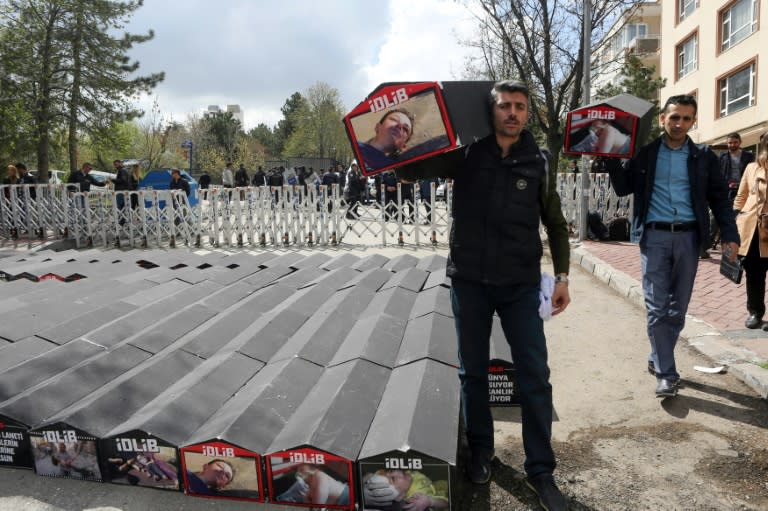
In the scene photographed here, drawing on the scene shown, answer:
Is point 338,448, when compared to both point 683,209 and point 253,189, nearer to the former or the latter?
point 683,209

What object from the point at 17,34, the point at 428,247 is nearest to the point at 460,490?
the point at 428,247

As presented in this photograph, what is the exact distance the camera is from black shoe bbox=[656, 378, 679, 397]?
3889 mm

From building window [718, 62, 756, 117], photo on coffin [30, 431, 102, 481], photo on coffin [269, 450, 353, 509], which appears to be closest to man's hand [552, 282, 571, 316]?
photo on coffin [269, 450, 353, 509]

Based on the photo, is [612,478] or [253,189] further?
[253,189]

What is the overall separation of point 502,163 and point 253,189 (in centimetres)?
1122

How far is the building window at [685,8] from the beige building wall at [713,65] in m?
0.16

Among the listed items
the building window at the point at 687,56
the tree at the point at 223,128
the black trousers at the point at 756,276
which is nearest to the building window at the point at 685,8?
the building window at the point at 687,56

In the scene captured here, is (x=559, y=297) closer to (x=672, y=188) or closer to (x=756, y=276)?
(x=672, y=188)

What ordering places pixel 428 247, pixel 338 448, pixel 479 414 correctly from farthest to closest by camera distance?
pixel 428 247
pixel 479 414
pixel 338 448

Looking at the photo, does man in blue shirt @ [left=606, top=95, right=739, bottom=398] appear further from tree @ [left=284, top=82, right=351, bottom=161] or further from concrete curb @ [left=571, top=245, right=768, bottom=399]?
tree @ [left=284, top=82, right=351, bottom=161]

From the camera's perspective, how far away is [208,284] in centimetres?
604

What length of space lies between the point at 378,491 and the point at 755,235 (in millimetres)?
4496

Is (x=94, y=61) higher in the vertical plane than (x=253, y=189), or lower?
higher

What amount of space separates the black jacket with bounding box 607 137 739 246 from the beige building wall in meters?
21.0
